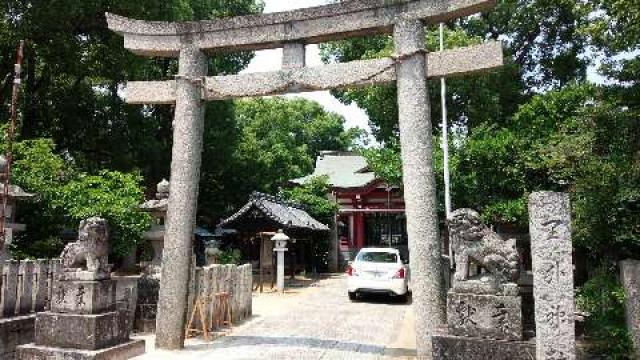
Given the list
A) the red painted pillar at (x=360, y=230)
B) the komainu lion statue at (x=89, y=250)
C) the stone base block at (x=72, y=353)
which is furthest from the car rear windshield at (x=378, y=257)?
the red painted pillar at (x=360, y=230)

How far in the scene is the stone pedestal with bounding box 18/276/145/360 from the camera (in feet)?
22.3

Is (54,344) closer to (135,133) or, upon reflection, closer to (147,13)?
(147,13)

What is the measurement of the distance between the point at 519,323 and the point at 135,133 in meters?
19.6

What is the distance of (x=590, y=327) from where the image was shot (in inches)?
328

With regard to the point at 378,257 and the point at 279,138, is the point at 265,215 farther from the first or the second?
the point at 279,138

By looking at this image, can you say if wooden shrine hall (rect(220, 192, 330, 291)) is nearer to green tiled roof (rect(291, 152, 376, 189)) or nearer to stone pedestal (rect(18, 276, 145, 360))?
green tiled roof (rect(291, 152, 376, 189))

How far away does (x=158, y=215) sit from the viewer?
14.1 metres

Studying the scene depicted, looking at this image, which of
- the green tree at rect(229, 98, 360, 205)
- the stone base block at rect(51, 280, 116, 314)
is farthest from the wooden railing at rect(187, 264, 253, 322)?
the green tree at rect(229, 98, 360, 205)

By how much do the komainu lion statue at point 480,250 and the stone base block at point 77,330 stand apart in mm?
4916

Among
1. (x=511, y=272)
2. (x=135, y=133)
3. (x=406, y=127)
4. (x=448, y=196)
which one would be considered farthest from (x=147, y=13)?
(x=511, y=272)

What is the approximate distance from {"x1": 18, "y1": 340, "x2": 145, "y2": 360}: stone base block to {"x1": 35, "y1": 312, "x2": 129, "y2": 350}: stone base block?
9 centimetres

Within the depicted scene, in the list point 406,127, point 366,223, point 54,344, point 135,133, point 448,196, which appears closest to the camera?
point 54,344

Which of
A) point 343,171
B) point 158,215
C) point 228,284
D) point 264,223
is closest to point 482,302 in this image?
point 228,284

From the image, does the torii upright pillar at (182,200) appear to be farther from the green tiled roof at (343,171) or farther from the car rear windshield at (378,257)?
the green tiled roof at (343,171)
